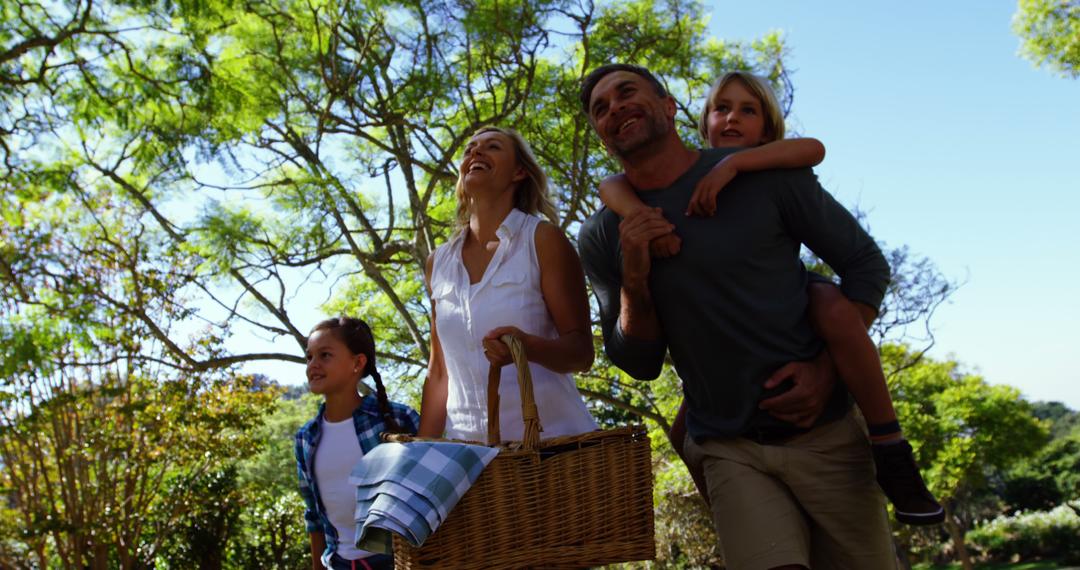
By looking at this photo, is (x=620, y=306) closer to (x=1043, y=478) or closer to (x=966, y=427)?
(x=966, y=427)

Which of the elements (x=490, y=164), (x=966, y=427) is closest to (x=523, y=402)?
(x=490, y=164)

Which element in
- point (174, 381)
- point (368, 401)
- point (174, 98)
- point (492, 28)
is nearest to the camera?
point (368, 401)

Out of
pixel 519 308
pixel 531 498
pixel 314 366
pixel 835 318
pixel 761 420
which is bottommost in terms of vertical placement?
pixel 531 498

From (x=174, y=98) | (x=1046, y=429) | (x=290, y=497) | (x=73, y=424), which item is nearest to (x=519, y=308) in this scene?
(x=174, y=98)

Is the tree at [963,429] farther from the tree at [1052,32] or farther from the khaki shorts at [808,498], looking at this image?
the khaki shorts at [808,498]

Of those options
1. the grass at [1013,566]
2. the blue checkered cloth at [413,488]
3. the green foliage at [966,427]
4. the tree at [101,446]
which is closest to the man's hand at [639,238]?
the blue checkered cloth at [413,488]

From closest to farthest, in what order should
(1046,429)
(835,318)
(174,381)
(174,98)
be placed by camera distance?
(835,318) < (174,98) < (174,381) < (1046,429)

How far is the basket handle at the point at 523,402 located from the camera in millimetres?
1782

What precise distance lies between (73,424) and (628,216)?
1225 cm

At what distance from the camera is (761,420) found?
6.60 ft

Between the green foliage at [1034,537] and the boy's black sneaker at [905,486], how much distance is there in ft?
94.5

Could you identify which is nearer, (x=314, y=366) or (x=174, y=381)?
(x=314, y=366)

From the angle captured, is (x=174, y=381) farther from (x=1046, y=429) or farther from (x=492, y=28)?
(x=1046, y=429)

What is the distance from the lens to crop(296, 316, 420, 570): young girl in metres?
2.83
